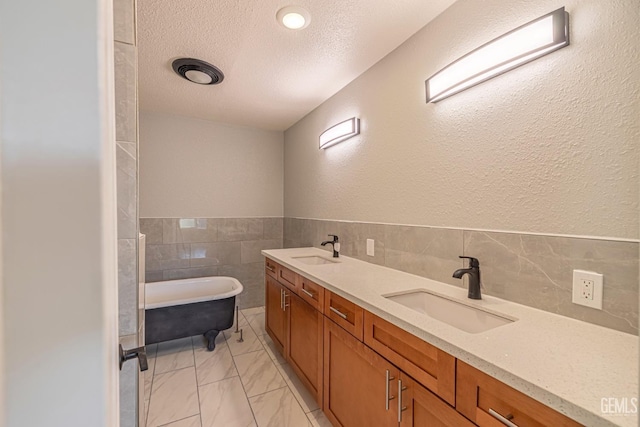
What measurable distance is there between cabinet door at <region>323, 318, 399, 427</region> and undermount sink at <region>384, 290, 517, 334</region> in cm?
31

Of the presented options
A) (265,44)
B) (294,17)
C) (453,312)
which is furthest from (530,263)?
(265,44)

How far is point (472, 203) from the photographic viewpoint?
54.8 inches

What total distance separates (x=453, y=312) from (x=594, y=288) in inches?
21.1

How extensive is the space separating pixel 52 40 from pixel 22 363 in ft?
1.03

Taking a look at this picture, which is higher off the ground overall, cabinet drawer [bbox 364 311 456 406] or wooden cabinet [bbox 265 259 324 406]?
cabinet drawer [bbox 364 311 456 406]

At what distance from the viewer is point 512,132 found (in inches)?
48.4

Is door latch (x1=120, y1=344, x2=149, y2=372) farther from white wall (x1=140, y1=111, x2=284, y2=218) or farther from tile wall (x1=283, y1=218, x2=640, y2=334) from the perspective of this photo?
white wall (x1=140, y1=111, x2=284, y2=218)

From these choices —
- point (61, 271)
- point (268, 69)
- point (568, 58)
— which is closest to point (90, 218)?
point (61, 271)

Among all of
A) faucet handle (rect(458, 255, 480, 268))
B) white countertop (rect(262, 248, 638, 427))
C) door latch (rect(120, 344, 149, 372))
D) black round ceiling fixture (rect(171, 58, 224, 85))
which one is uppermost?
black round ceiling fixture (rect(171, 58, 224, 85))

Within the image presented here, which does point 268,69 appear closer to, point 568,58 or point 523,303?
point 568,58

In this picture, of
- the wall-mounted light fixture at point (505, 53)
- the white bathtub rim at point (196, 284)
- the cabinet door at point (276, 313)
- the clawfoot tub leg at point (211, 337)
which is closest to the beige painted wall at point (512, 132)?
the wall-mounted light fixture at point (505, 53)

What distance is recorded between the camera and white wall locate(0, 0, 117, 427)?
252 mm

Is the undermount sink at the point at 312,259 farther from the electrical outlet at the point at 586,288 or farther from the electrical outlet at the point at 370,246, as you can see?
the electrical outlet at the point at 586,288

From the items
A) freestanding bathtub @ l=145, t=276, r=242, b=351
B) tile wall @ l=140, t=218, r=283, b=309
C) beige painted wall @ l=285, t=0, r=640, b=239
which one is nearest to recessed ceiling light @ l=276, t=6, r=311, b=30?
beige painted wall @ l=285, t=0, r=640, b=239
